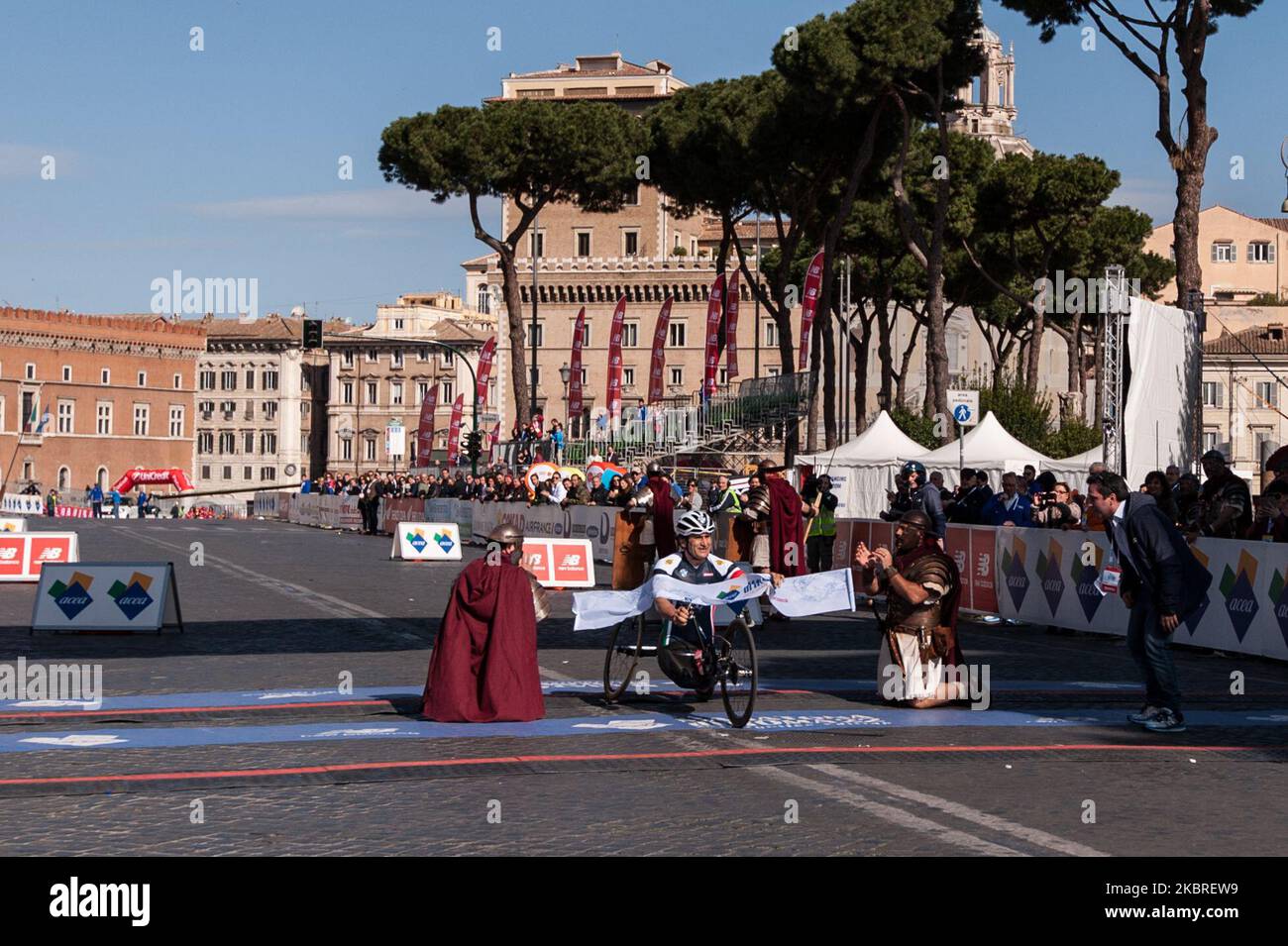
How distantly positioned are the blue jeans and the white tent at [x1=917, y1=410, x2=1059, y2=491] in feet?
73.3

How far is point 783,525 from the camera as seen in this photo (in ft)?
69.6

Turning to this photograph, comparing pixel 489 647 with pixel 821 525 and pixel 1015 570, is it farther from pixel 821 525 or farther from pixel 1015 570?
pixel 821 525

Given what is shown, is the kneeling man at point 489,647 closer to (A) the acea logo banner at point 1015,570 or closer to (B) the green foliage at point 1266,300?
(A) the acea logo banner at point 1015,570

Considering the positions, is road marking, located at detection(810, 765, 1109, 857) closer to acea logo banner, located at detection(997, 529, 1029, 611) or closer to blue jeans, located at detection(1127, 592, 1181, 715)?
blue jeans, located at detection(1127, 592, 1181, 715)

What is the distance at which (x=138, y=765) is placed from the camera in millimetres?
10359

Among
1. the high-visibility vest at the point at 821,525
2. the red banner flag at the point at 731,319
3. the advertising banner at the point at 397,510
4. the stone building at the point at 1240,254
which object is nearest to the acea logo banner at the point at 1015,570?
the high-visibility vest at the point at 821,525

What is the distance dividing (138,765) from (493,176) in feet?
170

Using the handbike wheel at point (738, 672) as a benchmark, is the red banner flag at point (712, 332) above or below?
above

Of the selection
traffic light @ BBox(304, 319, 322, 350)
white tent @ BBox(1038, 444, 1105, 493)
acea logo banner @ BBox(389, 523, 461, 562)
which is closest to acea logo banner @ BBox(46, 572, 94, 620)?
acea logo banner @ BBox(389, 523, 461, 562)

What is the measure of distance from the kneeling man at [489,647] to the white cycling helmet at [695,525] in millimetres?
1156

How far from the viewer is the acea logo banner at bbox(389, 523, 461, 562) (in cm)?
3597

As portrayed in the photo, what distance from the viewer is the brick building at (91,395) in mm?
119625
